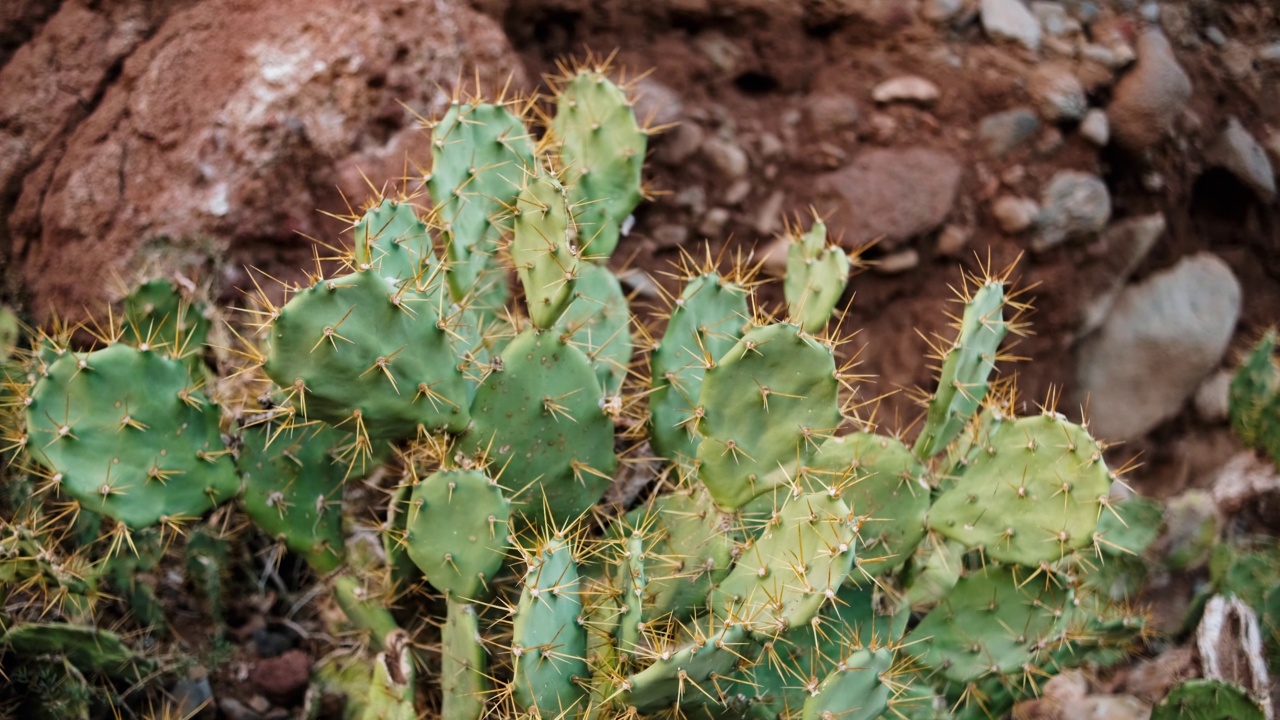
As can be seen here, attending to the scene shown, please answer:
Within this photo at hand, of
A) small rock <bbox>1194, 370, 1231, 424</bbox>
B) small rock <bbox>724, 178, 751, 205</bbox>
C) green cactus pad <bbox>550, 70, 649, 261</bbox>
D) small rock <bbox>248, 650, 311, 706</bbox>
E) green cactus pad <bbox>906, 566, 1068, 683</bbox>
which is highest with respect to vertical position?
green cactus pad <bbox>550, 70, 649, 261</bbox>

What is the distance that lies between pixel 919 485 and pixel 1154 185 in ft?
6.81

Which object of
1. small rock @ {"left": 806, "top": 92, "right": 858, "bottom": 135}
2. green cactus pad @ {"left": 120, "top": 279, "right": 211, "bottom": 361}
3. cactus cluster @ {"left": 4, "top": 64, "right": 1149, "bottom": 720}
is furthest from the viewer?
small rock @ {"left": 806, "top": 92, "right": 858, "bottom": 135}

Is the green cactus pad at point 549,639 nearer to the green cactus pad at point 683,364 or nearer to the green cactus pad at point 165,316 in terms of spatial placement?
the green cactus pad at point 683,364

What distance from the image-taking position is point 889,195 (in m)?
3.49

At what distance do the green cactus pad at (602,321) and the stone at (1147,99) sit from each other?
206 centimetres

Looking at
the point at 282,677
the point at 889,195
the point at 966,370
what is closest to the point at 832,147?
the point at 889,195

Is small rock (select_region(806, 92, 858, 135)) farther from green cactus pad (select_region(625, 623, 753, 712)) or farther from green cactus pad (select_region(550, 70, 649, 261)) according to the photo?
green cactus pad (select_region(625, 623, 753, 712))

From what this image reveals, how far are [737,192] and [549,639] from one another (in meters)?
1.89

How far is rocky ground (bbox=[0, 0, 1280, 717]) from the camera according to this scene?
115 inches

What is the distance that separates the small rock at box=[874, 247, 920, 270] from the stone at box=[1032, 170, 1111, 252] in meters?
0.43

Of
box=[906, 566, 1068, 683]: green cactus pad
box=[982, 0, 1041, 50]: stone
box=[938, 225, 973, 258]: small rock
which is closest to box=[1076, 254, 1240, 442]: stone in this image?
box=[938, 225, 973, 258]: small rock

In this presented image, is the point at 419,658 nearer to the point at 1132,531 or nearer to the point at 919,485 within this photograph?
the point at 919,485

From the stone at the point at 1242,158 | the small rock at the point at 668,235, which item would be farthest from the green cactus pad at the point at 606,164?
the stone at the point at 1242,158

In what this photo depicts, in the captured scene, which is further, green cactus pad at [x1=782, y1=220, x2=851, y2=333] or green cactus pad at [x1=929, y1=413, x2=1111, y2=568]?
green cactus pad at [x1=782, y1=220, x2=851, y2=333]
